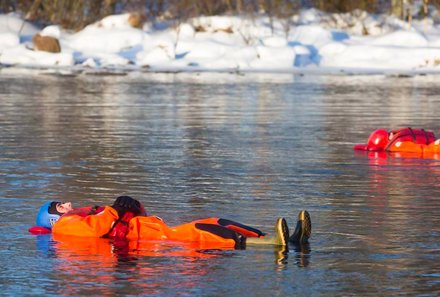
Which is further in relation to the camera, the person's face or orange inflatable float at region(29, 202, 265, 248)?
the person's face

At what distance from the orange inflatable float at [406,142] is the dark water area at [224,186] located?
35 centimetres

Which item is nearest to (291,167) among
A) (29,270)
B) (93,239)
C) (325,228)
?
(325,228)

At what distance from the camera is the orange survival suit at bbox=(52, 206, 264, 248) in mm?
11844

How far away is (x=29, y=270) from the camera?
10.8 meters

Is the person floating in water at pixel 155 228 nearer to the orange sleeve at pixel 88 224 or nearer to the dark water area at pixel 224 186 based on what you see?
the orange sleeve at pixel 88 224

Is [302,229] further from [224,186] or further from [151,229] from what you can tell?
[224,186]

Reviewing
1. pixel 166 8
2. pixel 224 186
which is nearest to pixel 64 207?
pixel 224 186

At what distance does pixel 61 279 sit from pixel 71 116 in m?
16.0

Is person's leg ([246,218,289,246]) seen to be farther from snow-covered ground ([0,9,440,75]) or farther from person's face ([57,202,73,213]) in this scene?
snow-covered ground ([0,9,440,75])

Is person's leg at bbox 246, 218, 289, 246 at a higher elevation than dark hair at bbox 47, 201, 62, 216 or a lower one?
lower

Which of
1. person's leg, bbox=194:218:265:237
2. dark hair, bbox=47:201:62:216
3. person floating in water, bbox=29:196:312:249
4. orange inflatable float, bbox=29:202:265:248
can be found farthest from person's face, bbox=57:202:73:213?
person's leg, bbox=194:218:265:237

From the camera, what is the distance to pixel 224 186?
16.0m

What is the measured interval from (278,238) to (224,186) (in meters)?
4.42

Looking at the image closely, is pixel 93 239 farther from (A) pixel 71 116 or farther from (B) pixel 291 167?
(A) pixel 71 116
